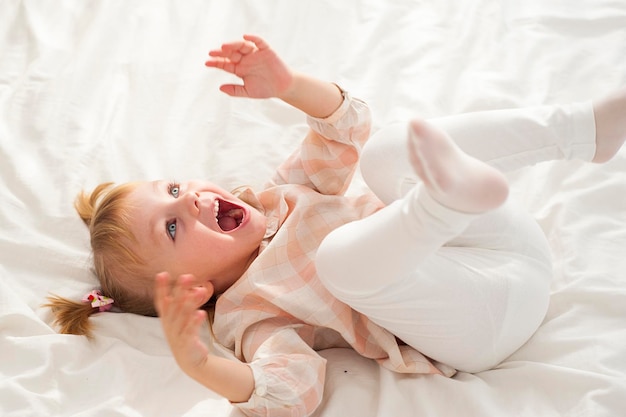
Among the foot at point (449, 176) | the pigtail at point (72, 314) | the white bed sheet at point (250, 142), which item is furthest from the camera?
the pigtail at point (72, 314)

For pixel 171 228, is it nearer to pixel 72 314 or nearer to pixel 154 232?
pixel 154 232

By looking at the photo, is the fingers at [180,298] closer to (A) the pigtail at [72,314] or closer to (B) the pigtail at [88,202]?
(A) the pigtail at [72,314]

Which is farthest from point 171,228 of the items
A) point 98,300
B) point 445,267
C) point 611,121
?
point 611,121

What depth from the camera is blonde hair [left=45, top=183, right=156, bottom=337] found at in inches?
48.8

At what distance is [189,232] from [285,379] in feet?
0.99

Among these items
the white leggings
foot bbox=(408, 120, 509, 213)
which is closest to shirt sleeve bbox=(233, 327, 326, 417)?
the white leggings

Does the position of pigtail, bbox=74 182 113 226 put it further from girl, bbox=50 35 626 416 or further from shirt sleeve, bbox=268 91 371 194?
shirt sleeve, bbox=268 91 371 194

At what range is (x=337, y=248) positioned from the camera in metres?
1.01

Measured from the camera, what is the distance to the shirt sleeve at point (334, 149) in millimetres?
1300

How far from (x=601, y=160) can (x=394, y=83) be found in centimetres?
57

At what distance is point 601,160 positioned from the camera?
115 cm

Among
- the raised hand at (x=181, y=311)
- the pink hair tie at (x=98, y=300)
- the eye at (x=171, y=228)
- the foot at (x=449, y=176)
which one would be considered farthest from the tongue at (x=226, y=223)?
the foot at (x=449, y=176)

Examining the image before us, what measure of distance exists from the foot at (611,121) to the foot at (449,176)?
32 cm

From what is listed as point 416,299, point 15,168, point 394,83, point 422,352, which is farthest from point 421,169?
point 15,168
